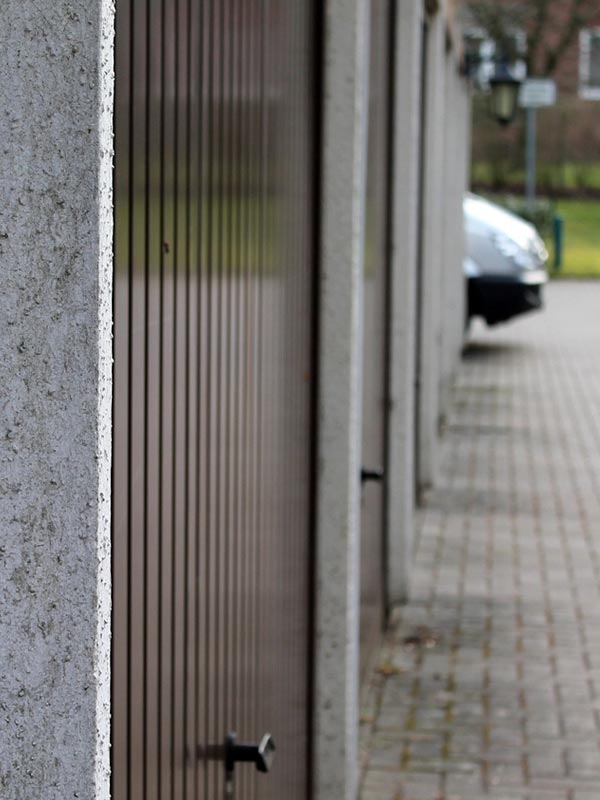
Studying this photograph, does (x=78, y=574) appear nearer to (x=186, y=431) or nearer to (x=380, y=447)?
(x=186, y=431)

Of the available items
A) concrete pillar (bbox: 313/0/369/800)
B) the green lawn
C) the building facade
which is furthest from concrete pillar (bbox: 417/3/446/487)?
the green lawn

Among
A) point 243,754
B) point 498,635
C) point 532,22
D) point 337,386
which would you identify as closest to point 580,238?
point 532,22

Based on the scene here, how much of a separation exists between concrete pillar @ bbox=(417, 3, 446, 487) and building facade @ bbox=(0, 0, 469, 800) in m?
3.73

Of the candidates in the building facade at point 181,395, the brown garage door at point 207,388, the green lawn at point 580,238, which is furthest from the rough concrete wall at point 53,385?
the green lawn at point 580,238

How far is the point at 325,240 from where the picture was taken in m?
4.14

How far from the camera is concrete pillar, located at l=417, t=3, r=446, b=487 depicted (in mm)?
9305

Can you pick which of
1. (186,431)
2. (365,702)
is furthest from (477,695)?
(186,431)

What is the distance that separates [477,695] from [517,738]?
0.50 m

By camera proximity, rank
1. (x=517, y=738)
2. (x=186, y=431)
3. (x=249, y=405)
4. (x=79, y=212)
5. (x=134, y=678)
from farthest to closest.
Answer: (x=517, y=738), (x=249, y=405), (x=186, y=431), (x=134, y=678), (x=79, y=212)

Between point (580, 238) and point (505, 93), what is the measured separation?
17062 mm

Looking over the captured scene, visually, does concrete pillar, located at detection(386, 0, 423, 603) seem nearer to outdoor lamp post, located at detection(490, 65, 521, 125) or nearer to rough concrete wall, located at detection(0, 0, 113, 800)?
rough concrete wall, located at detection(0, 0, 113, 800)

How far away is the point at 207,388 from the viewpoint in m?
2.51

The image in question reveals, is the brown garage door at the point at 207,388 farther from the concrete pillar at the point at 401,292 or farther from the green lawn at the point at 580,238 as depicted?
the green lawn at the point at 580,238

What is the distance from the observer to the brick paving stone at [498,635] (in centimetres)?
504
